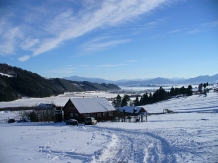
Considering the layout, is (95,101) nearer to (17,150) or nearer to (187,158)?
(17,150)

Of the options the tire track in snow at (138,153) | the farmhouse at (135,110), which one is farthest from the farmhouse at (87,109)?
the tire track in snow at (138,153)

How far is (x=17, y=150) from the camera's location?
558 inches

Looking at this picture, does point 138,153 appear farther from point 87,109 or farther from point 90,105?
point 90,105

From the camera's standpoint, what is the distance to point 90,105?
4062cm

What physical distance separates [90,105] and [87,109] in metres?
1.80

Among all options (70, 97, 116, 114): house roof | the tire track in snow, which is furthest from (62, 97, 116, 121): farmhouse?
the tire track in snow

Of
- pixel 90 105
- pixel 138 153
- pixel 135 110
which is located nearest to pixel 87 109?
pixel 90 105

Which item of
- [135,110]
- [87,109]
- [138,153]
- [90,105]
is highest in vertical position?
[90,105]

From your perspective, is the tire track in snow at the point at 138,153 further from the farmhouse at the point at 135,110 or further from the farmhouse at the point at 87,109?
the farmhouse at the point at 135,110

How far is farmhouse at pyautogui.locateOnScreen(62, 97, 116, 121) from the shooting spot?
38219 mm

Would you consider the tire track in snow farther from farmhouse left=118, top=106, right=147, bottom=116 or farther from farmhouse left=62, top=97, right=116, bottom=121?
farmhouse left=118, top=106, right=147, bottom=116

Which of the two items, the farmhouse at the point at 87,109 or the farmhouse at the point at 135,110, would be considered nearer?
the farmhouse at the point at 87,109

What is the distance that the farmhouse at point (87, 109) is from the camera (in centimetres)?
3822

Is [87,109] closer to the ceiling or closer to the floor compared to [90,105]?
closer to the floor
